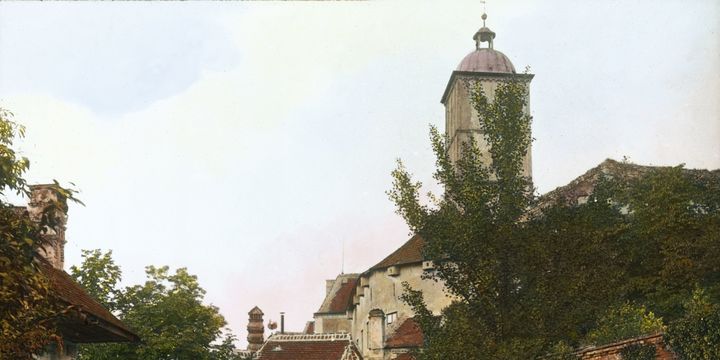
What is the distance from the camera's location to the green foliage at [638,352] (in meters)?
19.8

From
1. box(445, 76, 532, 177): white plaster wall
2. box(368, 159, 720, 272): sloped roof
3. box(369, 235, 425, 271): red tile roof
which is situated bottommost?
box(369, 235, 425, 271): red tile roof

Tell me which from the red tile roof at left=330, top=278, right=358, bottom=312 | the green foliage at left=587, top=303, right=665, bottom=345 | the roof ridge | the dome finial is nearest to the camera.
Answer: the green foliage at left=587, top=303, right=665, bottom=345

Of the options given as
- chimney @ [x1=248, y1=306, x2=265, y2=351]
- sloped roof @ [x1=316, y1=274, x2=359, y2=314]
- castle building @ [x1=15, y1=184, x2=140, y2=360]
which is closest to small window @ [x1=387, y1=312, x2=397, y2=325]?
chimney @ [x1=248, y1=306, x2=265, y2=351]

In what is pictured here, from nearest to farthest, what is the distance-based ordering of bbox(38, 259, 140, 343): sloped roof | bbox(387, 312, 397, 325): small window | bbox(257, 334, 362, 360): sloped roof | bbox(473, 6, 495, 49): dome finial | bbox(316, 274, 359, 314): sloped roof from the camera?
1. bbox(38, 259, 140, 343): sloped roof
2. bbox(257, 334, 362, 360): sloped roof
3. bbox(387, 312, 397, 325): small window
4. bbox(473, 6, 495, 49): dome finial
5. bbox(316, 274, 359, 314): sloped roof

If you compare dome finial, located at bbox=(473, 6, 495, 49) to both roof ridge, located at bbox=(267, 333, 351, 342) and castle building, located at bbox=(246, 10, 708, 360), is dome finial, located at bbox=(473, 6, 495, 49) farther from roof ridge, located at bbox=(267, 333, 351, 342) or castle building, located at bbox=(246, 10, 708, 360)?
roof ridge, located at bbox=(267, 333, 351, 342)

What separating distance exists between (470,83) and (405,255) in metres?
14.7

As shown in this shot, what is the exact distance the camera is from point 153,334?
32094 millimetres

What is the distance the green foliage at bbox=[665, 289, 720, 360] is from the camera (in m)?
18.3

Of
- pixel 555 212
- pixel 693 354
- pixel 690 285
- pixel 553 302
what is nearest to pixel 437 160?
pixel 555 212

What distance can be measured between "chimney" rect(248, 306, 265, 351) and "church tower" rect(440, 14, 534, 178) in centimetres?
1751

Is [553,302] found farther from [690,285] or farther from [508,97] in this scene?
[690,285]

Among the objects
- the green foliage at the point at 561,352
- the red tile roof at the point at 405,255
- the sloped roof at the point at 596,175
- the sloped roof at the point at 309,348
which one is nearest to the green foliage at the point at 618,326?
the green foliage at the point at 561,352

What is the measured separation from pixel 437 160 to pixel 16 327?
16.8m

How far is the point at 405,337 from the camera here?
157 feet
